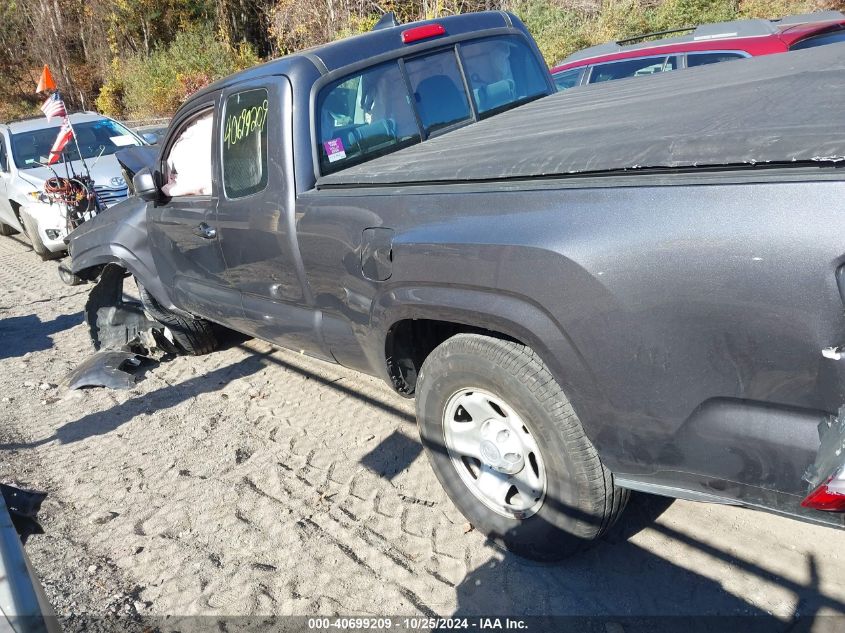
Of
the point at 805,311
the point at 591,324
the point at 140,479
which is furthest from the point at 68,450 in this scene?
the point at 805,311

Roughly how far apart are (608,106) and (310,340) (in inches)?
73.6

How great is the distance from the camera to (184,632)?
8.50 ft

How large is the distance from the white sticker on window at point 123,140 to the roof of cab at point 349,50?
6503 mm

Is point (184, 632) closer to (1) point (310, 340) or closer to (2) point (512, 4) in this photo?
(1) point (310, 340)

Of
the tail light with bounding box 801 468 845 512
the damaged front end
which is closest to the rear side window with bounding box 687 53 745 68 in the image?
the damaged front end

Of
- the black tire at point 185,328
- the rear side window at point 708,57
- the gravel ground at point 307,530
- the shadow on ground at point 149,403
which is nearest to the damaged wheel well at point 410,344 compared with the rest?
the gravel ground at point 307,530

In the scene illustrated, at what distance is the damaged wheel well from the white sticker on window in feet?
27.1

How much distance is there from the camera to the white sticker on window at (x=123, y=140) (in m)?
9.50

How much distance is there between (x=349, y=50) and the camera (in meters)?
3.31

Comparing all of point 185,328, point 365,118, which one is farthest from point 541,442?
point 185,328

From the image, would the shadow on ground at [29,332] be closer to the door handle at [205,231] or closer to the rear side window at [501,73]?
the door handle at [205,231]

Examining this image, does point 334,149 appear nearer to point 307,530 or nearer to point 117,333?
point 307,530

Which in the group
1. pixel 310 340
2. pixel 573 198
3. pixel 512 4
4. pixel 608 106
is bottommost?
pixel 310 340

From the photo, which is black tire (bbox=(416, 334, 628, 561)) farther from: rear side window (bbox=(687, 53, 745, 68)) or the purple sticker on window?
rear side window (bbox=(687, 53, 745, 68))
